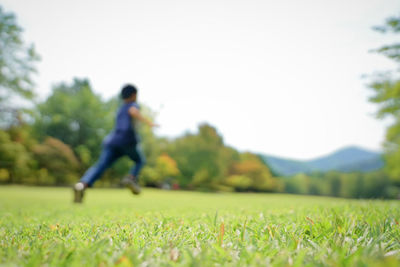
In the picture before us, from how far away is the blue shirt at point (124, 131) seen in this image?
5059 millimetres

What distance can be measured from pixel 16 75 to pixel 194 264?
19.5 m

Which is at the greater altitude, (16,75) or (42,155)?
(16,75)

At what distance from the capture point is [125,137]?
5.07 metres

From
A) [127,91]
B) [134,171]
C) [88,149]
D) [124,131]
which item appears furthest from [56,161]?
[124,131]

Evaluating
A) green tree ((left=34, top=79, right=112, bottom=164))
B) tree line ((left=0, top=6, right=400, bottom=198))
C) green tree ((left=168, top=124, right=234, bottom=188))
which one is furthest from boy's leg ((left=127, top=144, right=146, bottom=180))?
green tree ((left=34, top=79, right=112, bottom=164))

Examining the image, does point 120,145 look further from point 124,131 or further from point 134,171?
point 134,171

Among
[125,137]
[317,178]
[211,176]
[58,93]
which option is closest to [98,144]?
[58,93]

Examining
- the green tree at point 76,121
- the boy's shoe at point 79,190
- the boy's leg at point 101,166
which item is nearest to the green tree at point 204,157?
the green tree at point 76,121

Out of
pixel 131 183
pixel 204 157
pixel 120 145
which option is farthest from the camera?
pixel 204 157

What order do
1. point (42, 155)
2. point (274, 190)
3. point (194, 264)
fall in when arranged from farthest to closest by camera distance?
point (274, 190)
point (42, 155)
point (194, 264)

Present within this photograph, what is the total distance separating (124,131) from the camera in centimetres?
507

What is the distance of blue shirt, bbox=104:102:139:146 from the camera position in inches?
199

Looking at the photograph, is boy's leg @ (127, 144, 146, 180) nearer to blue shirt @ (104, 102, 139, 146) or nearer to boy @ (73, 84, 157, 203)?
boy @ (73, 84, 157, 203)

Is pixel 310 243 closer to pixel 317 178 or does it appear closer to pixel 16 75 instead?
pixel 16 75
